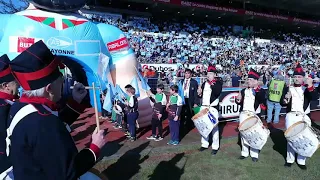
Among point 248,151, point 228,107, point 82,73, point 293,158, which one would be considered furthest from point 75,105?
point 228,107

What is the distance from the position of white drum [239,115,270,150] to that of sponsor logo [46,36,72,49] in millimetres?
5136

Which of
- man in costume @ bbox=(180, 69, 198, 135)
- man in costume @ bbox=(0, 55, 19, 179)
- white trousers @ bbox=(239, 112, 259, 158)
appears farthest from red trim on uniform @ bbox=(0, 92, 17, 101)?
man in costume @ bbox=(180, 69, 198, 135)

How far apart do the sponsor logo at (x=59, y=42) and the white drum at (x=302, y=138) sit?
5.92 metres

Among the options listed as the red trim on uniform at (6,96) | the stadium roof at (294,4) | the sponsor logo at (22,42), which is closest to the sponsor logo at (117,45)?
the sponsor logo at (22,42)

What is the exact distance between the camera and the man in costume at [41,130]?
191 cm

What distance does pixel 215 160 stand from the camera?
6090 mm

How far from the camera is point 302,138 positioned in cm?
522

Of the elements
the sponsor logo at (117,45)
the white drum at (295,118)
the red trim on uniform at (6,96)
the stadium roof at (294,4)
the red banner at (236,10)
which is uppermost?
the stadium roof at (294,4)

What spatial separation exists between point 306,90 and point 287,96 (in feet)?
1.26

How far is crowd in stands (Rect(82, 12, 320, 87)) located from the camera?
22438mm

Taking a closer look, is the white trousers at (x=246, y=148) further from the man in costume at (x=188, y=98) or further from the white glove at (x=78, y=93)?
the white glove at (x=78, y=93)

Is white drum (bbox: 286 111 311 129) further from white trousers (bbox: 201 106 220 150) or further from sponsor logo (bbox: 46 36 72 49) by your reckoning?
sponsor logo (bbox: 46 36 72 49)

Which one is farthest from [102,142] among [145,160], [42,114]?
[145,160]

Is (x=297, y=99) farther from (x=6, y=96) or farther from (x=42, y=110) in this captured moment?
(x=42, y=110)
